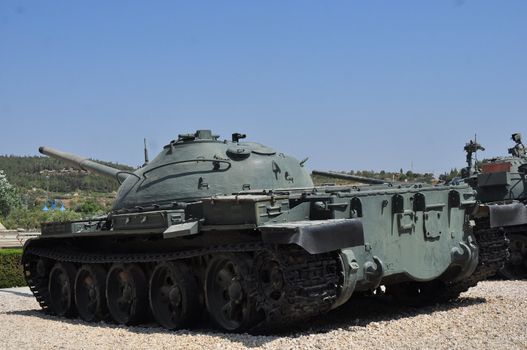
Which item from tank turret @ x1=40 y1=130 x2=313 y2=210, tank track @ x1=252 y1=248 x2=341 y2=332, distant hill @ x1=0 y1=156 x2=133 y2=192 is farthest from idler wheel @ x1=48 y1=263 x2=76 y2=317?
distant hill @ x1=0 y1=156 x2=133 y2=192

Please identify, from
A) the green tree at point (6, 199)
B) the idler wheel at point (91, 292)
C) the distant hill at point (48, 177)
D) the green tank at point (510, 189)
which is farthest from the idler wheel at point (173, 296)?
the distant hill at point (48, 177)

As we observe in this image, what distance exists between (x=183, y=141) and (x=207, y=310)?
11.1 feet

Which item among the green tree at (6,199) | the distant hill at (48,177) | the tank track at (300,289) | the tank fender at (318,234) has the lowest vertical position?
the tank track at (300,289)

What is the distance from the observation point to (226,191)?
12.6 meters

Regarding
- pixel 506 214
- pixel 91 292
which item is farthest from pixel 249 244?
pixel 91 292

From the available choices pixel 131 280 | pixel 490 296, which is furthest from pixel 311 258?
pixel 490 296

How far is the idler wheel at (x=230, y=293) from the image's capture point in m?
10.4

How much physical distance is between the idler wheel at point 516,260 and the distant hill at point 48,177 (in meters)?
77.0

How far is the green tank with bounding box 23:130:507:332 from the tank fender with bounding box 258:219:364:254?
0.6 inches

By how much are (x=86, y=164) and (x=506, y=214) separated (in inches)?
361

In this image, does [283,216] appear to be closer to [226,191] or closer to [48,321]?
Answer: [226,191]

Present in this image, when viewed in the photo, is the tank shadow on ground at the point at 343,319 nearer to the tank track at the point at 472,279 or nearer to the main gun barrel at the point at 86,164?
the tank track at the point at 472,279

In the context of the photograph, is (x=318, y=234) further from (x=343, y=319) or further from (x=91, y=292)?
(x=91, y=292)

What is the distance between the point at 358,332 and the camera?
9977 millimetres
